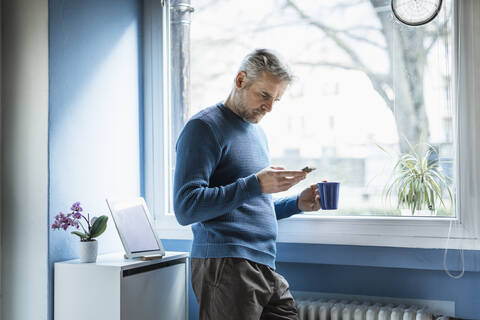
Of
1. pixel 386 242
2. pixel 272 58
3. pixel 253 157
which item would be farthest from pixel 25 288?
pixel 386 242

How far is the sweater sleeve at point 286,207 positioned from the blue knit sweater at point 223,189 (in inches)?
6.1

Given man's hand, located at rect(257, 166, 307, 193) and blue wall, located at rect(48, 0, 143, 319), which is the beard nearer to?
man's hand, located at rect(257, 166, 307, 193)

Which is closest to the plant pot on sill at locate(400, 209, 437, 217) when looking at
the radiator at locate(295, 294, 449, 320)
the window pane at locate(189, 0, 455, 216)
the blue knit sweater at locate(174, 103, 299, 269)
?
the window pane at locate(189, 0, 455, 216)

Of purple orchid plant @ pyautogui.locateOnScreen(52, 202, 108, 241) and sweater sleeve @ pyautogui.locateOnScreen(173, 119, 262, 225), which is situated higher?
sweater sleeve @ pyautogui.locateOnScreen(173, 119, 262, 225)

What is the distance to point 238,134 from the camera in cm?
199

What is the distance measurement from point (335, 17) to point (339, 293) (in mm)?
1269

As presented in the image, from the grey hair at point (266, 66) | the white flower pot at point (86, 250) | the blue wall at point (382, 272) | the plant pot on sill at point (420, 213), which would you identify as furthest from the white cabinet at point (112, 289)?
the plant pot on sill at point (420, 213)

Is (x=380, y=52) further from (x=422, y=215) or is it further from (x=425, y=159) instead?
(x=422, y=215)

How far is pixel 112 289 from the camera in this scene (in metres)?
1.97

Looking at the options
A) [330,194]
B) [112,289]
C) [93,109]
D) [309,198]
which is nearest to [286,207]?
[309,198]

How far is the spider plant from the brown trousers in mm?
736

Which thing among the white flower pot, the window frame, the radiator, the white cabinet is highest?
the window frame

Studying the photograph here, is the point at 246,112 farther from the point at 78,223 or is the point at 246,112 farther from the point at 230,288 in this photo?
the point at 78,223

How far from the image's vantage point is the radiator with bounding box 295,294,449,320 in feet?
6.90
